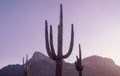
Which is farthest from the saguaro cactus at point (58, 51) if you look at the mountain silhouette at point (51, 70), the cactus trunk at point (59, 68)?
the mountain silhouette at point (51, 70)

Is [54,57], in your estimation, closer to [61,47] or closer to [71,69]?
[61,47]

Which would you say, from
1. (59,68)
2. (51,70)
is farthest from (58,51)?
(51,70)

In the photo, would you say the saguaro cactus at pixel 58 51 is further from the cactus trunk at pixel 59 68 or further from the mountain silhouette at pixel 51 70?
the mountain silhouette at pixel 51 70

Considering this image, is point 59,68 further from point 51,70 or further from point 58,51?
point 51,70

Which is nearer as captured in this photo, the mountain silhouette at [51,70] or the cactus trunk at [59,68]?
the cactus trunk at [59,68]

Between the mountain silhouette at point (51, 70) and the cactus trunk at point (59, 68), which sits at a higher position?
the cactus trunk at point (59, 68)

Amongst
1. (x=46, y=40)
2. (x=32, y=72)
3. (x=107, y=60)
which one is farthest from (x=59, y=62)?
(x=107, y=60)

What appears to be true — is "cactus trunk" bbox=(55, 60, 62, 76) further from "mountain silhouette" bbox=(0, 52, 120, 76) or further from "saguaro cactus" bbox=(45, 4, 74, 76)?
"mountain silhouette" bbox=(0, 52, 120, 76)

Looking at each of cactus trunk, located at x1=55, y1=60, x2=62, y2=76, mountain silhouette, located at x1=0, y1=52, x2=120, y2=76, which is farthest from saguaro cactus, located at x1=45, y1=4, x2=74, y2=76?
mountain silhouette, located at x1=0, y1=52, x2=120, y2=76

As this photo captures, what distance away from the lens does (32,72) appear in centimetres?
9656

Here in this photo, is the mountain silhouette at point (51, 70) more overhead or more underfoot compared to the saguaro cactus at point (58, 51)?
more underfoot

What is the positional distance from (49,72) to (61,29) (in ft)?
269

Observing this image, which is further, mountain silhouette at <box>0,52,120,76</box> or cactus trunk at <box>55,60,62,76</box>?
mountain silhouette at <box>0,52,120,76</box>

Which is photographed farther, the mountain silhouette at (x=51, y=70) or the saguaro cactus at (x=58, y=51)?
the mountain silhouette at (x=51, y=70)
